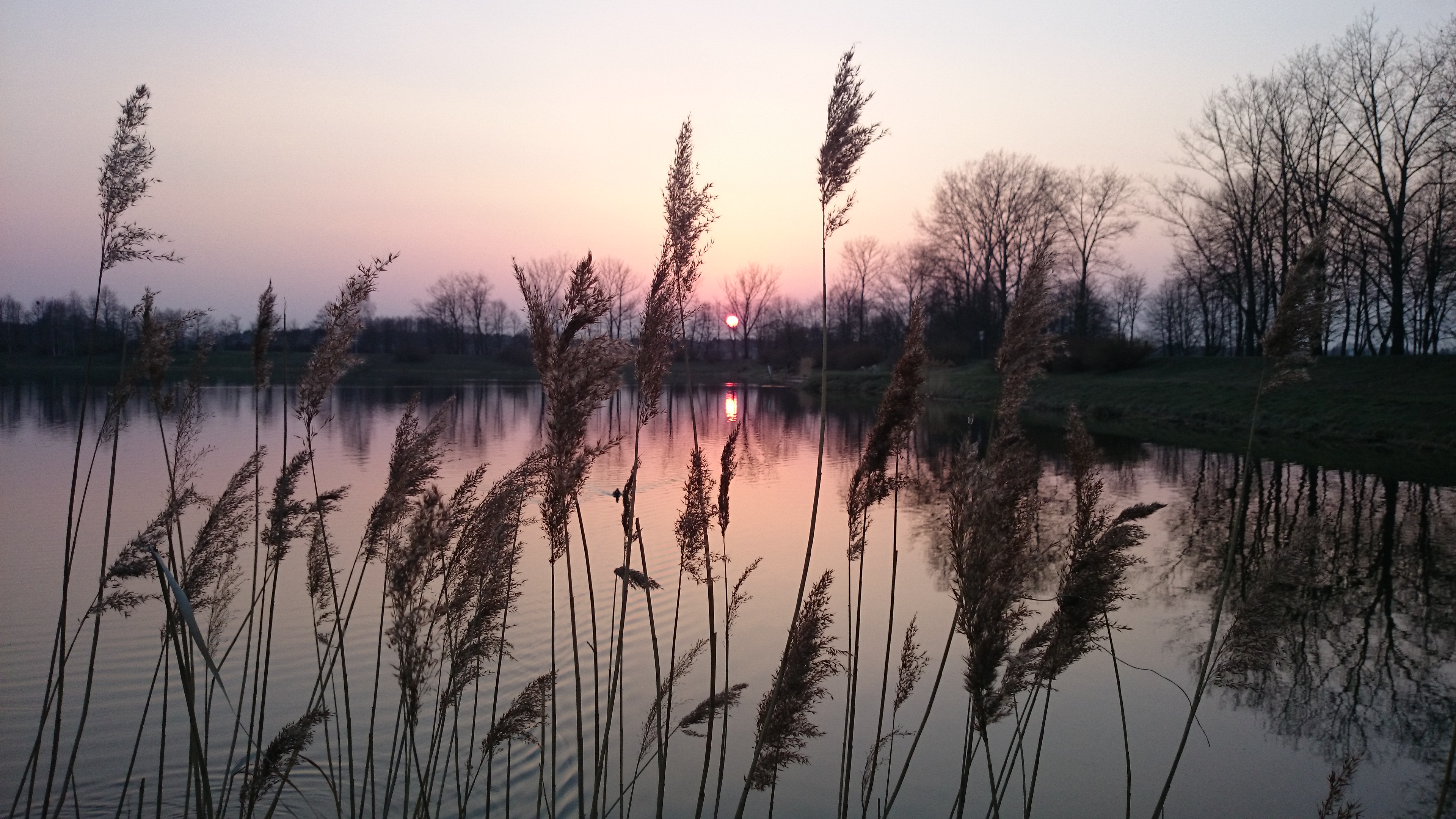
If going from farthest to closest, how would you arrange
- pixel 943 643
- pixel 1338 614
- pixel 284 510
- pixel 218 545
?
pixel 1338 614
pixel 943 643
pixel 218 545
pixel 284 510

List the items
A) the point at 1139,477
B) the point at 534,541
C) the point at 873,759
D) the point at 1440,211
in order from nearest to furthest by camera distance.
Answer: the point at 873,759 < the point at 534,541 < the point at 1139,477 < the point at 1440,211

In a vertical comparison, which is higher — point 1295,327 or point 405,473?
point 1295,327

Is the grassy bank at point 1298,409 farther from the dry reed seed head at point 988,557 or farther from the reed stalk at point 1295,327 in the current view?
the dry reed seed head at point 988,557

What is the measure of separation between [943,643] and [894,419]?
5.34 metres

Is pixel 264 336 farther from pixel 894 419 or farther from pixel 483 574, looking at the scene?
pixel 894 419

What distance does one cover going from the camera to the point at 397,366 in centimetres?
7569

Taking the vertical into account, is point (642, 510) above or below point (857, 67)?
below

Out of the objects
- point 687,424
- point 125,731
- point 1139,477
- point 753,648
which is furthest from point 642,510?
point 687,424

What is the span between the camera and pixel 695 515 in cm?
323

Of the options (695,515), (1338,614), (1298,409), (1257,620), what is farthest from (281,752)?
(1298,409)

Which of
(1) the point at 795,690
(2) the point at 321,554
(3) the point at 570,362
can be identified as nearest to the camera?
(3) the point at 570,362

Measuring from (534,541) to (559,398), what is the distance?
9.18m

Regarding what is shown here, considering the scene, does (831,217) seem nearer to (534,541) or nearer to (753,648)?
(753,648)

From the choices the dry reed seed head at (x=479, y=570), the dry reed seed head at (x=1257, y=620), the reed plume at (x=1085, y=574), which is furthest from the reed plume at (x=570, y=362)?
the dry reed seed head at (x=1257, y=620)
